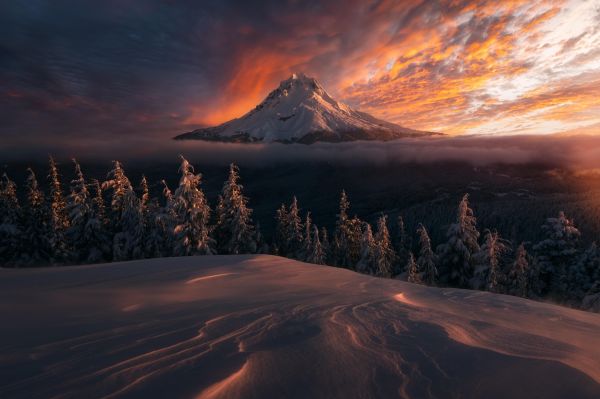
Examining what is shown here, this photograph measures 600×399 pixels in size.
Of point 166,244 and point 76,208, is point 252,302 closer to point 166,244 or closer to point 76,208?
point 166,244

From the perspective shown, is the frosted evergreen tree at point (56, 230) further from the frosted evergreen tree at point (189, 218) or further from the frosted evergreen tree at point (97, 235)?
the frosted evergreen tree at point (189, 218)

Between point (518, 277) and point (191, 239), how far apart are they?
2839 cm

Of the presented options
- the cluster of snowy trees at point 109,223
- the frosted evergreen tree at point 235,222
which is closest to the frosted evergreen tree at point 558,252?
the frosted evergreen tree at point 235,222

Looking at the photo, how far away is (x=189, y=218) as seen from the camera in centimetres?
2653

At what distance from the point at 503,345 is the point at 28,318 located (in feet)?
15.9

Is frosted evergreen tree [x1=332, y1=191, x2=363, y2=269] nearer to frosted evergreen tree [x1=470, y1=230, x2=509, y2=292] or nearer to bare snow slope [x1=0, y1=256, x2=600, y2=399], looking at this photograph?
frosted evergreen tree [x1=470, y1=230, x2=509, y2=292]

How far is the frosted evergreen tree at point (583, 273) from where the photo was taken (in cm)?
2669

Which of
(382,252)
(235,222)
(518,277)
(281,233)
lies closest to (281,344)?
(235,222)

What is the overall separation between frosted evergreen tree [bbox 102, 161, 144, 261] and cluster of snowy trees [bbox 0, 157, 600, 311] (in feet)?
0.29

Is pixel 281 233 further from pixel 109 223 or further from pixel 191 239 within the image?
pixel 109 223

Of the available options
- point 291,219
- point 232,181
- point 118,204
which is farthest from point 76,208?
point 291,219

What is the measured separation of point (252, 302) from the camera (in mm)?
4461

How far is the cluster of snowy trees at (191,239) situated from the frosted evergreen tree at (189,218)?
0.08 metres

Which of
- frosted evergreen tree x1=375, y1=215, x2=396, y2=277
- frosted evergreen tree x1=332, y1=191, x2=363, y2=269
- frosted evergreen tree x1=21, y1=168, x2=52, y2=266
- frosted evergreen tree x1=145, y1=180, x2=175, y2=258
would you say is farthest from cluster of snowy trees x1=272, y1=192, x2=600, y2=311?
frosted evergreen tree x1=21, y1=168, x2=52, y2=266
